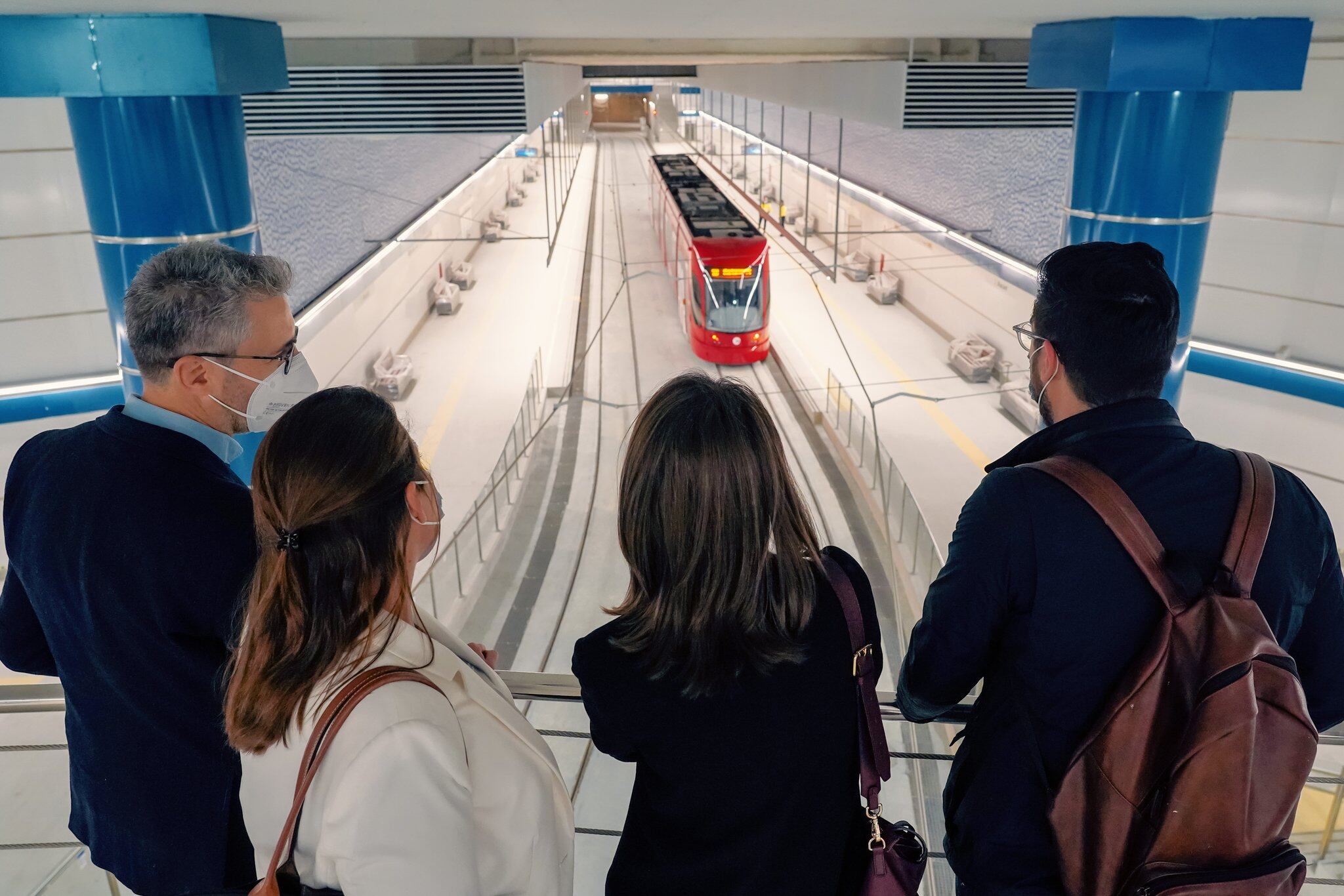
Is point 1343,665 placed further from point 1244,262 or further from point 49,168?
point 49,168

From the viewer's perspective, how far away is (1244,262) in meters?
6.54

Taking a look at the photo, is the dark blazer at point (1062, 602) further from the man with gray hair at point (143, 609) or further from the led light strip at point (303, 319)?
the led light strip at point (303, 319)

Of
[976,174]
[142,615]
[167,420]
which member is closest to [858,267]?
[976,174]

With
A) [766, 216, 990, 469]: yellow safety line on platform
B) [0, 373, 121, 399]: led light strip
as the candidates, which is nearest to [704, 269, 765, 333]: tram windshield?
[766, 216, 990, 469]: yellow safety line on platform

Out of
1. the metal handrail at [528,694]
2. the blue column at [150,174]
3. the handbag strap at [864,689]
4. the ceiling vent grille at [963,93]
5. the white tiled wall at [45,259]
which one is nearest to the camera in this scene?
the handbag strap at [864,689]

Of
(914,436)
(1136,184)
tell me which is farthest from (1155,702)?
(914,436)

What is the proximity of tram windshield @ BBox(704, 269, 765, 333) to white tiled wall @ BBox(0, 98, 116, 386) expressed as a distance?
7.91 m

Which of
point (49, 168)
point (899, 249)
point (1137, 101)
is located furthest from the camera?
point (899, 249)

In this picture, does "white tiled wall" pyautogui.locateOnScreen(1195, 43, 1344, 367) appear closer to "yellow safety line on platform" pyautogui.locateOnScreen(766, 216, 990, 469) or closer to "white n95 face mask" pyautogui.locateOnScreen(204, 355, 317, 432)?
"yellow safety line on platform" pyautogui.locateOnScreen(766, 216, 990, 469)

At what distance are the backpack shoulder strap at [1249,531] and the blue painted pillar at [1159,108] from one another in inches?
106

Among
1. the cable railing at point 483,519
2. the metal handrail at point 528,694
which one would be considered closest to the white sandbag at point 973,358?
the cable railing at point 483,519

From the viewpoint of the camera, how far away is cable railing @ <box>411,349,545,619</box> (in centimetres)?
789

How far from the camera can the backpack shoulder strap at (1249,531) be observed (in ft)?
4.32

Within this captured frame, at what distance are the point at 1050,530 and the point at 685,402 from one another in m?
0.57
